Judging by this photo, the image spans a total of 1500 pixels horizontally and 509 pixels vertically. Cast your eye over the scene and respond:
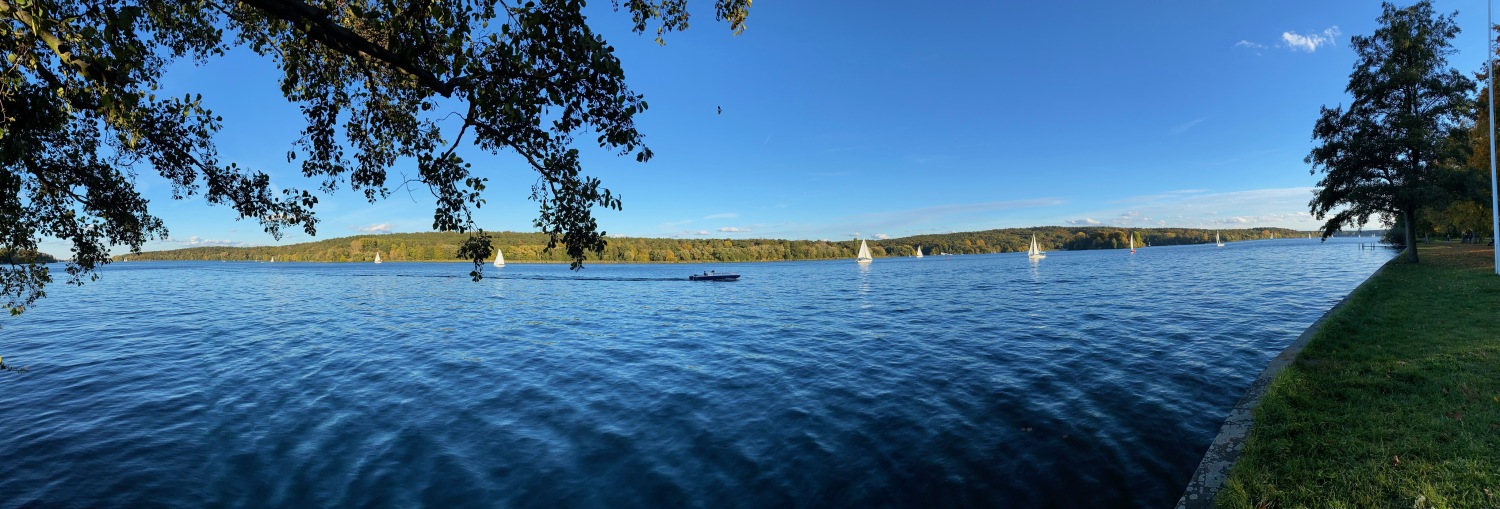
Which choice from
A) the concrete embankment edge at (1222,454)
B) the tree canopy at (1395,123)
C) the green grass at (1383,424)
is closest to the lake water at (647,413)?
the concrete embankment edge at (1222,454)

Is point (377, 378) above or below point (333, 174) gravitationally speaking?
below

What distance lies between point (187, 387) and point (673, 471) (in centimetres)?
1700

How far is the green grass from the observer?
254 inches

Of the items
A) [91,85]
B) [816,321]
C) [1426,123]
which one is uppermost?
[1426,123]

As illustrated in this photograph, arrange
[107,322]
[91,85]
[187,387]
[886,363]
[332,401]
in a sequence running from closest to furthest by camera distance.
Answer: [91,85]
[332,401]
[187,387]
[886,363]
[107,322]

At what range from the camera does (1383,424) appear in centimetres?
832

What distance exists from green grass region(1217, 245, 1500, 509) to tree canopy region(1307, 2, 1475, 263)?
29.0 metres

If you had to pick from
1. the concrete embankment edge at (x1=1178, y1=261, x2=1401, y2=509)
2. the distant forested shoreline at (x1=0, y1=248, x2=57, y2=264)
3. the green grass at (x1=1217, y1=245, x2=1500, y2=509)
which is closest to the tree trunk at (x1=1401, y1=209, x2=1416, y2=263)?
the green grass at (x1=1217, y1=245, x2=1500, y2=509)

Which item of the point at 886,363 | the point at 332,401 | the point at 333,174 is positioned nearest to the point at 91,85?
the point at 333,174

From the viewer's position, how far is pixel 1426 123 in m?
35.0

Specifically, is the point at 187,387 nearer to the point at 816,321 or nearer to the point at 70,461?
the point at 70,461

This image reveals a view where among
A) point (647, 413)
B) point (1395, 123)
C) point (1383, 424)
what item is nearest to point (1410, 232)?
point (1395, 123)

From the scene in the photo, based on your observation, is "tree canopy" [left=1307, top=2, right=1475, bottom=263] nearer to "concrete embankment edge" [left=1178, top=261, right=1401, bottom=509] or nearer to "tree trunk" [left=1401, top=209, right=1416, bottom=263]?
"tree trunk" [left=1401, top=209, right=1416, bottom=263]

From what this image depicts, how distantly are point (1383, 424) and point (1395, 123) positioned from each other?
4231cm
